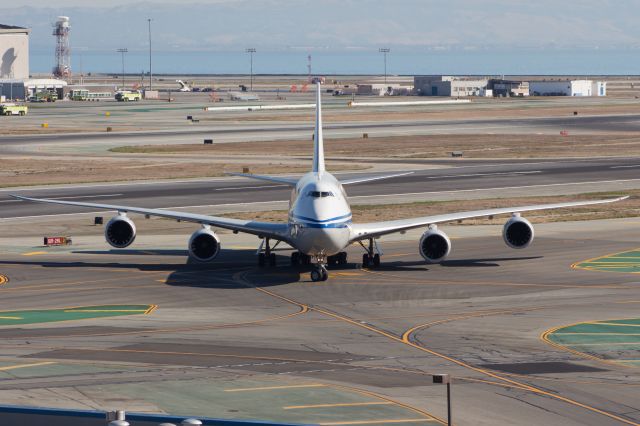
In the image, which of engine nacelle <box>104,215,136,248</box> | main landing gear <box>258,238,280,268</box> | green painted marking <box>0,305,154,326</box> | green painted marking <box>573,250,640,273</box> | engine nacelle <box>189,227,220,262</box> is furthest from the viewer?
engine nacelle <box>104,215,136,248</box>

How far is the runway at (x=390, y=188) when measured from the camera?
89.1 metres

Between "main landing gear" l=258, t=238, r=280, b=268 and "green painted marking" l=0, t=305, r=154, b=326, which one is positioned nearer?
"green painted marking" l=0, t=305, r=154, b=326

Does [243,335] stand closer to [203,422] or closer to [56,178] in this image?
[203,422]

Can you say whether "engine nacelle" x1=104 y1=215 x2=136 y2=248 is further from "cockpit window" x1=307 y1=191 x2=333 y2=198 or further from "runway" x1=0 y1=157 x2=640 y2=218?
"runway" x1=0 y1=157 x2=640 y2=218

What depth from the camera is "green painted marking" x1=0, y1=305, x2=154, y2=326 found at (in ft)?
156

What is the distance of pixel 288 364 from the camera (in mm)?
38812

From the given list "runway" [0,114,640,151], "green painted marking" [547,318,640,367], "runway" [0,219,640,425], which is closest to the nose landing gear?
"runway" [0,219,640,425]

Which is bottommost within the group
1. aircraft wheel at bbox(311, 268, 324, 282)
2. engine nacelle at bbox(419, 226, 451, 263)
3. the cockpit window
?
aircraft wheel at bbox(311, 268, 324, 282)

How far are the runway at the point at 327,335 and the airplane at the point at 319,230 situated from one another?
45.2 inches

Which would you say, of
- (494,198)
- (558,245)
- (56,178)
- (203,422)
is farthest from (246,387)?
(56,178)

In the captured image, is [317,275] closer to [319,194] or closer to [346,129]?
[319,194]

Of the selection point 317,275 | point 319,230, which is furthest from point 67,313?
point 317,275

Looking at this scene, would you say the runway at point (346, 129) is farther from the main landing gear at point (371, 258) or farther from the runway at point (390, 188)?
the main landing gear at point (371, 258)

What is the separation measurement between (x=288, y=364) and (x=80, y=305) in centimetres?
1522
